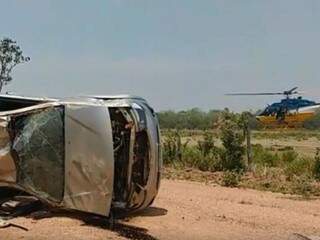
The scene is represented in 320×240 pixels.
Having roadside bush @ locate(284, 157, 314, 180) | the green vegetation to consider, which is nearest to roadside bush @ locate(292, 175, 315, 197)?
the green vegetation

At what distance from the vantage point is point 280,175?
20.0m

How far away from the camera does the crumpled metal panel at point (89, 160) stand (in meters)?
10.3

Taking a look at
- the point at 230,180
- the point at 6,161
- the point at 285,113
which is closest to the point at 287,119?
the point at 285,113

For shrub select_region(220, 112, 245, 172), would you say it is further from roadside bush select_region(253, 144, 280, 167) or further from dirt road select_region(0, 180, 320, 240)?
dirt road select_region(0, 180, 320, 240)

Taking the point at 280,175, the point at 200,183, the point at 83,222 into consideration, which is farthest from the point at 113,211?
the point at 280,175

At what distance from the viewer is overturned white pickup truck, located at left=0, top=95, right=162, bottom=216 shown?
1036cm

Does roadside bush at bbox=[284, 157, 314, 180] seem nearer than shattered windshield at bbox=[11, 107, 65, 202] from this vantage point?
No

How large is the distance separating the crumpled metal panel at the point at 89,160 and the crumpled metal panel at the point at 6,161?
3.37 ft

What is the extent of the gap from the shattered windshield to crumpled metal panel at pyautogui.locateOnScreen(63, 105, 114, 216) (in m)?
0.17

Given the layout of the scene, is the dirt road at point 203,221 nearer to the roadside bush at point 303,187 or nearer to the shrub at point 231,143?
the roadside bush at point 303,187

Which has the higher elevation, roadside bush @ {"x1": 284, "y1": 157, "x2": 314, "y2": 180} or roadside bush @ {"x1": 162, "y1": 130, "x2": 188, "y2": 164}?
roadside bush @ {"x1": 162, "y1": 130, "x2": 188, "y2": 164}

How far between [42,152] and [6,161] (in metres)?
0.66

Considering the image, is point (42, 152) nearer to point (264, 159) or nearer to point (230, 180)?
point (230, 180)

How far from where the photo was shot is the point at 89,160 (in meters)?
10.4
